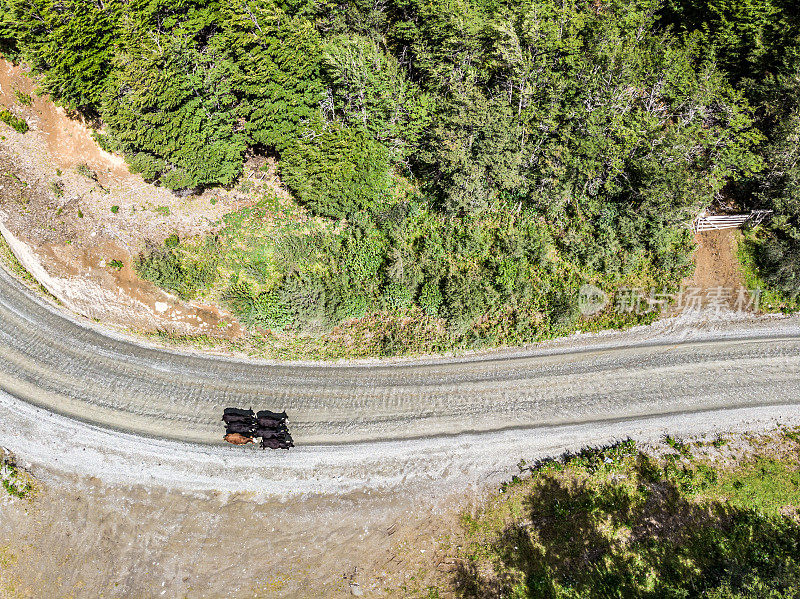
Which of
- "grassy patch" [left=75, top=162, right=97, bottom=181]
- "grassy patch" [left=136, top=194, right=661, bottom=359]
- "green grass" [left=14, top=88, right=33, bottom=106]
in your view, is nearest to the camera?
"grassy patch" [left=136, top=194, right=661, bottom=359]

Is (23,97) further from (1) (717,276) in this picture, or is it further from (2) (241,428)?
(1) (717,276)

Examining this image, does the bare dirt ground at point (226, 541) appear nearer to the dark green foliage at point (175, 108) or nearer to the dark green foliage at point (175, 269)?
the dark green foliage at point (175, 269)

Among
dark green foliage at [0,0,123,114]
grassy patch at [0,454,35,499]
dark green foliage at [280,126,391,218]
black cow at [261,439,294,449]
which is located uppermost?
dark green foliage at [0,0,123,114]

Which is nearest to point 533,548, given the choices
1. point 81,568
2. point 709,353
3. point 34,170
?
point 709,353

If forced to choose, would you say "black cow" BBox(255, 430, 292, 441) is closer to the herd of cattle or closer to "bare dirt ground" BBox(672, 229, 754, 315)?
the herd of cattle
